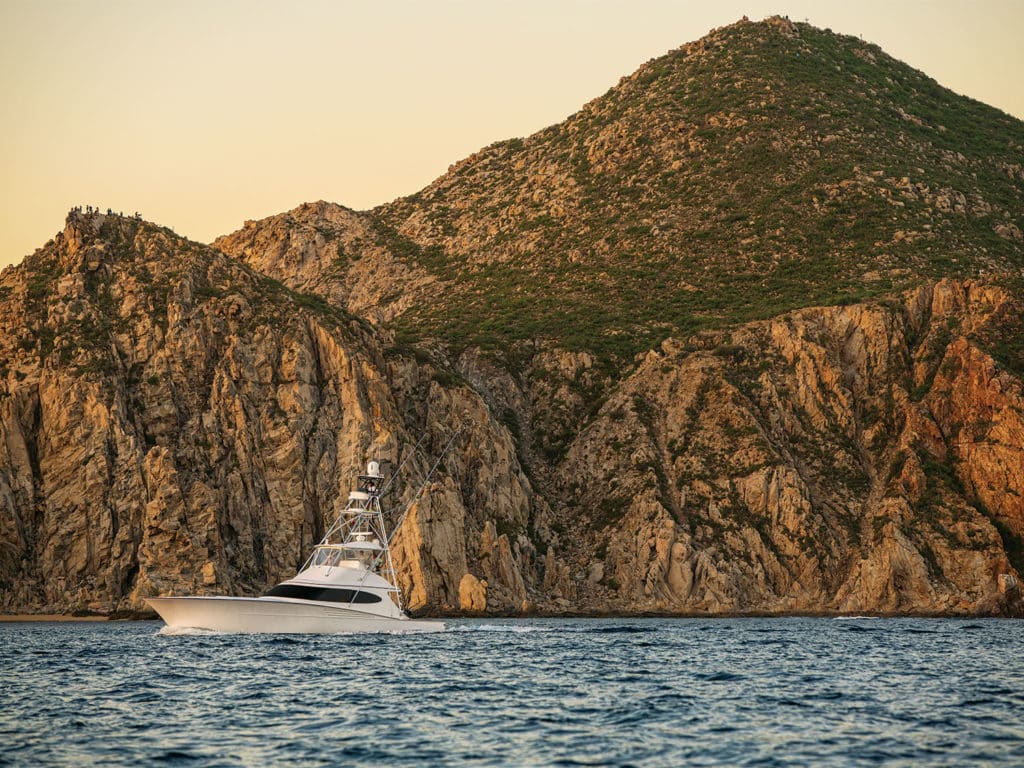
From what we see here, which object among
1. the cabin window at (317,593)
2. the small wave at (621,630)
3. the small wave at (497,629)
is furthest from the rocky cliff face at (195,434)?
the cabin window at (317,593)

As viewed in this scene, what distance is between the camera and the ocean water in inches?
1289

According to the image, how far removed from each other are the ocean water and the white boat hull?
91cm

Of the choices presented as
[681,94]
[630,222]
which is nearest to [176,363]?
[630,222]

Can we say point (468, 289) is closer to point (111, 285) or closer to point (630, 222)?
point (630, 222)

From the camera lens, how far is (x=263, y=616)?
2717 inches

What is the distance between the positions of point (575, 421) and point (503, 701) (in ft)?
295

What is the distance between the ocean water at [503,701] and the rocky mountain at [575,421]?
→ 3185cm

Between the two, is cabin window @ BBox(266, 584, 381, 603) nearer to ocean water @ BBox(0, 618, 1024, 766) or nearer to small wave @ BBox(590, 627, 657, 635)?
ocean water @ BBox(0, 618, 1024, 766)

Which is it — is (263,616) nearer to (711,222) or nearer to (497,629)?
(497,629)

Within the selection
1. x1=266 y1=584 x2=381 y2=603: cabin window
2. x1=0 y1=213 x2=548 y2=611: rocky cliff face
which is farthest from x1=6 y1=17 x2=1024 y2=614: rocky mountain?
x1=266 y1=584 x2=381 y2=603: cabin window

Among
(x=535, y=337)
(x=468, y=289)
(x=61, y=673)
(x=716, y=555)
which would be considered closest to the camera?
(x=61, y=673)

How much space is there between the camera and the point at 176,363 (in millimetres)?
112438

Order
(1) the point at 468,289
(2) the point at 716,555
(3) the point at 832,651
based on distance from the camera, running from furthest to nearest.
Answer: (1) the point at 468,289 → (2) the point at 716,555 → (3) the point at 832,651

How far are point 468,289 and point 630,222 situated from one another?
78.5 ft
